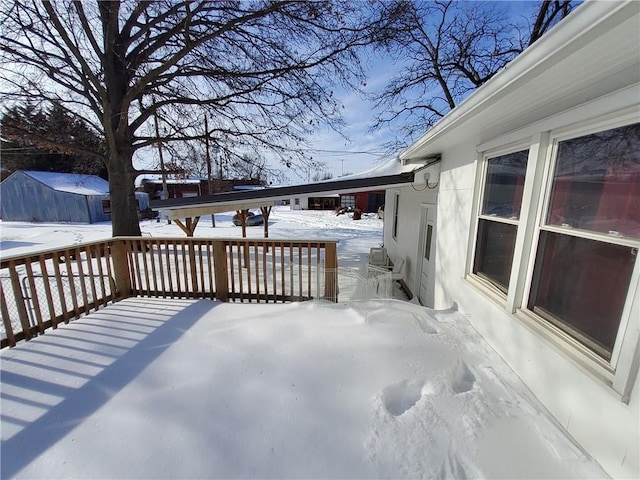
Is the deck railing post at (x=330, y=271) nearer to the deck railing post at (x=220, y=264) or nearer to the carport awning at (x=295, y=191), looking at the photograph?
the deck railing post at (x=220, y=264)

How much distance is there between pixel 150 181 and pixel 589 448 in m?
32.6

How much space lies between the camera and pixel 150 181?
26.8 metres

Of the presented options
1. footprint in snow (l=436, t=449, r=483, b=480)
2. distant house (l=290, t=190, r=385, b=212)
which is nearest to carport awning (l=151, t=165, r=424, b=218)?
footprint in snow (l=436, t=449, r=483, b=480)

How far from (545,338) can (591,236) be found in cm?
76

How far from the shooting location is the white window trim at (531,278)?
1.29 metres

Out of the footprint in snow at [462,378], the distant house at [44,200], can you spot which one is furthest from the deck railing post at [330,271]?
the distant house at [44,200]

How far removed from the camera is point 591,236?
5.23 feet

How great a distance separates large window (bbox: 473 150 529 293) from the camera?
2369 mm

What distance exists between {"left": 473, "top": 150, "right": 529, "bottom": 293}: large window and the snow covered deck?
709 millimetres

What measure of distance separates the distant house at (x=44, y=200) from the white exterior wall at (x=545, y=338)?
2470 centimetres

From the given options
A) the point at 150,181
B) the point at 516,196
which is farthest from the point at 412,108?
the point at 150,181

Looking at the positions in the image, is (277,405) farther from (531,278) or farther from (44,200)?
(44,200)

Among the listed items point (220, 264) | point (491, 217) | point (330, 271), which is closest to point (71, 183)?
point (220, 264)

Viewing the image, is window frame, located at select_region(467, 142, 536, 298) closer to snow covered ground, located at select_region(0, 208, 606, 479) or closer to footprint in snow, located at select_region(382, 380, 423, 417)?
snow covered ground, located at select_region(0, 208, 606, 479)
